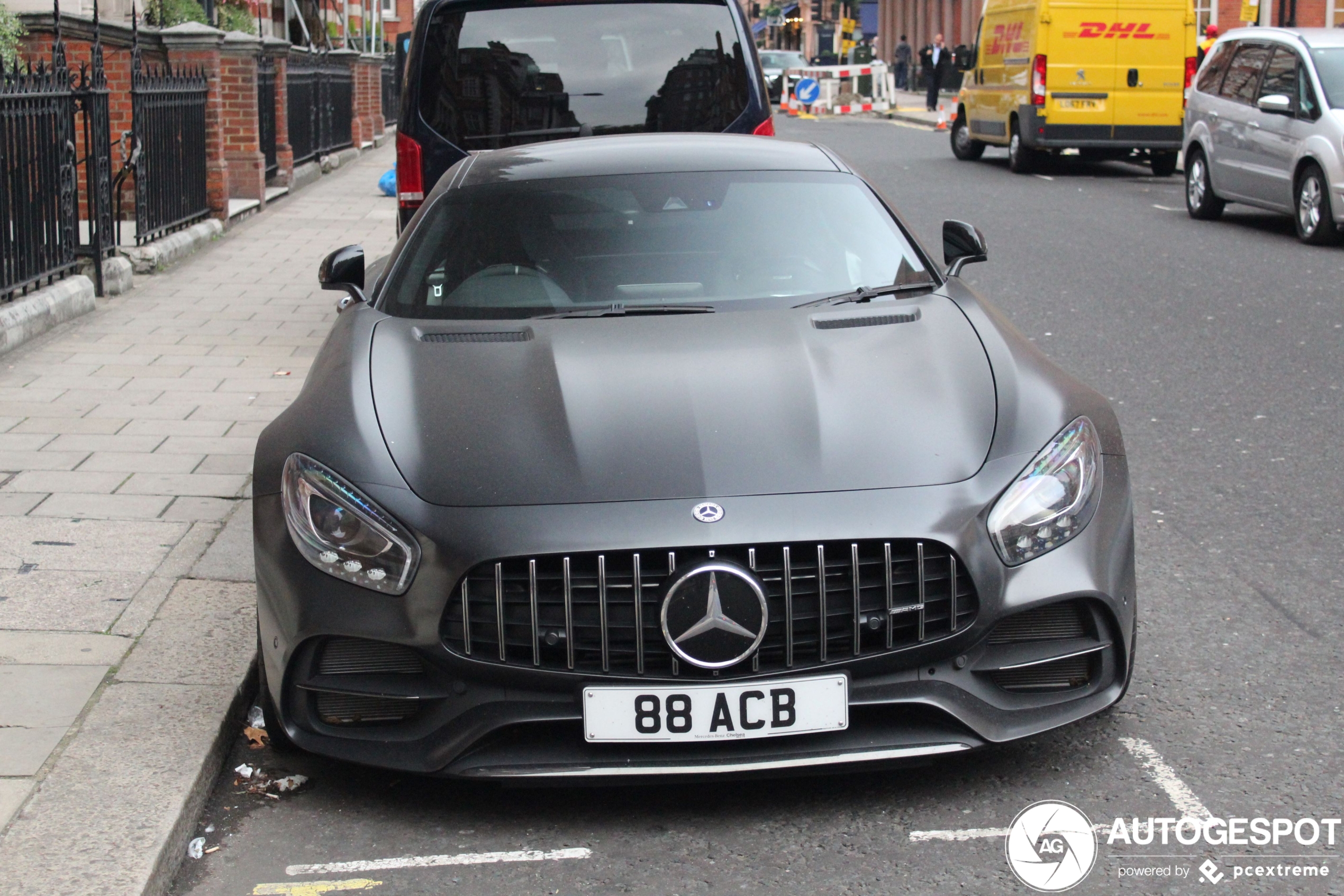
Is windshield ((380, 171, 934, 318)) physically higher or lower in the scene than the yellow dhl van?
lower

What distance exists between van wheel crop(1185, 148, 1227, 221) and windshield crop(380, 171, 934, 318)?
1142 centimetres

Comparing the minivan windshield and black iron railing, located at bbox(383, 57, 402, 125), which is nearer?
black iron railing, located at bbox(383, 57, 402, 125)

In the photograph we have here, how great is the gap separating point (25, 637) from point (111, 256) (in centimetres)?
716

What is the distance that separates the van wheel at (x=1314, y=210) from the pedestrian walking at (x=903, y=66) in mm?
43206

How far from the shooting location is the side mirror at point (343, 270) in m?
5.11

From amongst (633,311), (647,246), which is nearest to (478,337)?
(633,311)

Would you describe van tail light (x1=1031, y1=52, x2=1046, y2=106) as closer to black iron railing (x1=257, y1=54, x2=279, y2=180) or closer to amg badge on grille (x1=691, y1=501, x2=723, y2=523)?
black iron railing (x1=257, y1=54, x2=279, y2=180)

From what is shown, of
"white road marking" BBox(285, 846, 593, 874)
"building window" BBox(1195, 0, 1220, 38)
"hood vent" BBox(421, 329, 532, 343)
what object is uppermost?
"building window" BBox(1195, 0, 1220, 38)

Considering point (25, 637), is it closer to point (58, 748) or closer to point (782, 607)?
point (58, 748)

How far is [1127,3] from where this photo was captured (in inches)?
806

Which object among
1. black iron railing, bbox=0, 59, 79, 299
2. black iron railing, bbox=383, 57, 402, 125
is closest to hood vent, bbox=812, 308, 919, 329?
black iron railing, bbox=0, 59, 79, 299

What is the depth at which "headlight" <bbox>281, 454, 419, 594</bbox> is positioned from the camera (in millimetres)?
3367

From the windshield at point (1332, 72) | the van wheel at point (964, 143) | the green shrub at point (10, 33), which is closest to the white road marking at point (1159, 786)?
the green shrub at point (10, 33)

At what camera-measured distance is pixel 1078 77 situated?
20.2 m
